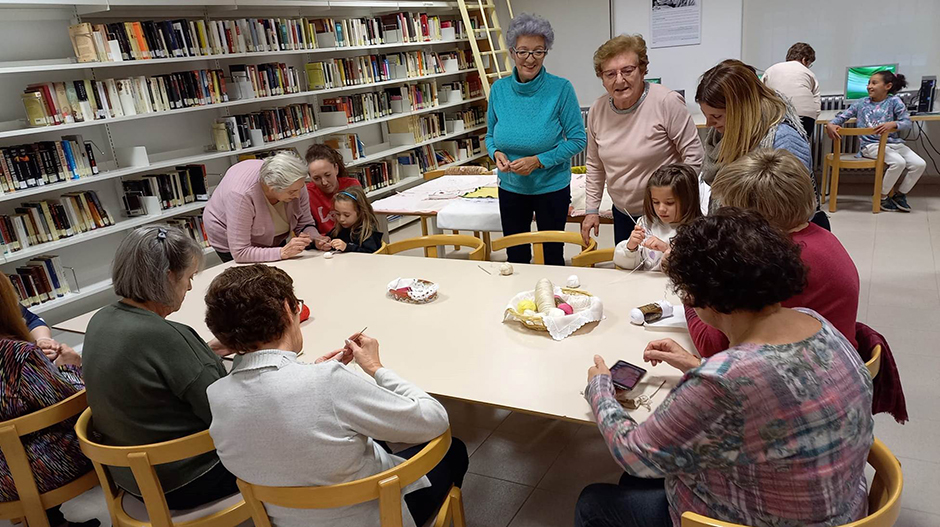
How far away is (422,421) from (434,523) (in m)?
0.36

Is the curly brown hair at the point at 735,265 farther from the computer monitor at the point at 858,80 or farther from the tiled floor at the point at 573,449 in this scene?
the computer monitor at the point at 858,80

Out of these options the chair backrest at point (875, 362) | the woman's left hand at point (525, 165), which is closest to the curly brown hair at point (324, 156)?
the woman's left hand at point (525, 165)

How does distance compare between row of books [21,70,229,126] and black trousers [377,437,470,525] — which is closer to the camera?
black trousers [377,437,470,525]

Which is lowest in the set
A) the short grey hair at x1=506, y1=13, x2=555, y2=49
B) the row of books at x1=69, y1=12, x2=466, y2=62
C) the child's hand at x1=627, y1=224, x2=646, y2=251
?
the child's hand at x1=627, y1=224, x2=646, y2=251

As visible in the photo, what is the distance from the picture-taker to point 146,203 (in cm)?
421

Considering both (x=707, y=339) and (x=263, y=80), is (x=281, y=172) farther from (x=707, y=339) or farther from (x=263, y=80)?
(x=263, y=80)

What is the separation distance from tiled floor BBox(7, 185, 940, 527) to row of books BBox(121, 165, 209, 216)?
7.37ft

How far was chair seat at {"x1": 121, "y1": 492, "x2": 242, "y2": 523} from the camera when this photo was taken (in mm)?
1669

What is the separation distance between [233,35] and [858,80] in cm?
587

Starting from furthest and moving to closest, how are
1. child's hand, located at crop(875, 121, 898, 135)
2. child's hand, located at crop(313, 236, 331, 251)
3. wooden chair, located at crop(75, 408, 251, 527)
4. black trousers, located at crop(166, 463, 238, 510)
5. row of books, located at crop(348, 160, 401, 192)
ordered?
row of books, located at crop(348, 160, 401, 192) < child's hand, located at crop(875, 121, 898, 135) < child's hand, located at crop(313, 236, 331, 251) < black trousers, located at crop(166, 463, 238, 510) < wooden chair, located at crop(75, 408, 251, 527)

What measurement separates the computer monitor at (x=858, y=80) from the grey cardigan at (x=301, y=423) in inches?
262

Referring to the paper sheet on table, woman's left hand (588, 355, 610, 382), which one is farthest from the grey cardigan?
the paper sheet on table

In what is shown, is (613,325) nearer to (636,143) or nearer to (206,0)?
(636,143)

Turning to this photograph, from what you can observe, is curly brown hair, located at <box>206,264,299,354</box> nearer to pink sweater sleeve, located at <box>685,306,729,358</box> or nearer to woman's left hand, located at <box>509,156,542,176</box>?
pink sweater sleeve, located at <box>685,306,729,358</box>
